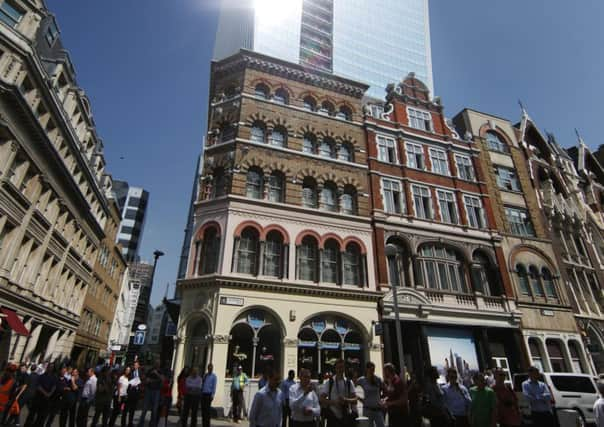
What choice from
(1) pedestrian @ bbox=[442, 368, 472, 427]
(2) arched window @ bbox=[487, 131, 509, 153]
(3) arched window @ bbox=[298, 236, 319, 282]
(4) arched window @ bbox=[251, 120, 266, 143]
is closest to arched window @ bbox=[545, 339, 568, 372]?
(2) arched window @ bbox=[487, 131, 509, 153]

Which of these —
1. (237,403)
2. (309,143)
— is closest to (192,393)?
(237,403)

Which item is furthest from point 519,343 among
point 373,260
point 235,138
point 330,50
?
point 330,50

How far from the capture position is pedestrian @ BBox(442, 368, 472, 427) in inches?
288

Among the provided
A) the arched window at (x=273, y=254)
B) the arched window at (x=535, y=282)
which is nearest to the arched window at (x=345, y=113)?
the arched window at (x=273, y=254)

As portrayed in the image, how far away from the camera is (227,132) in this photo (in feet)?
70.8

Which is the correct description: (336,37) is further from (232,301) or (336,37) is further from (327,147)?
(232,301)

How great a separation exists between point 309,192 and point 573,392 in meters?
15.2

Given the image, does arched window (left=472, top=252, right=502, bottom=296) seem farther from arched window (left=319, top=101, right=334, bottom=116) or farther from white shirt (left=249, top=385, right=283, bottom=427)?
white shirt (left=249, top=385, right=283, bottom=427)

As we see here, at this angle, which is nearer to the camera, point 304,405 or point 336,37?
point 304,405

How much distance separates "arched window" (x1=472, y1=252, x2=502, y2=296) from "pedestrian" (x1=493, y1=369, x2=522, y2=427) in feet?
48.1

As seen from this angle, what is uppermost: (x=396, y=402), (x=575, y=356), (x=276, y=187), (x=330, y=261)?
(x=276, y=187)

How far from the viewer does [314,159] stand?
21.7 metres

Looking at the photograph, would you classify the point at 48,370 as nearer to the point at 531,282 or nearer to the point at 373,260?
the point at 373,260

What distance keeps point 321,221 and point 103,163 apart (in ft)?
82.9
